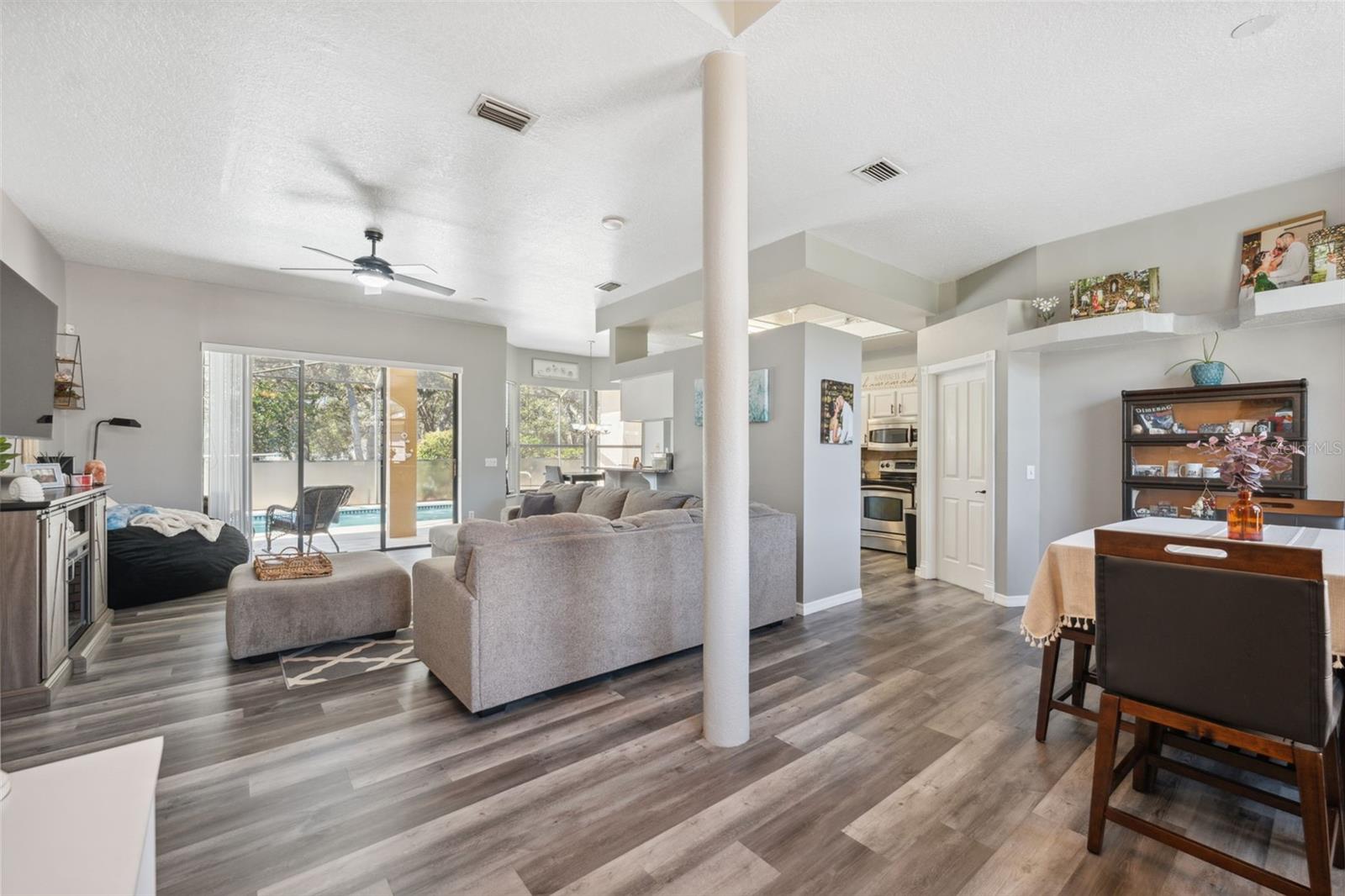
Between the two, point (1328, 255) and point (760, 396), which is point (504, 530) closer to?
point (760, 396)

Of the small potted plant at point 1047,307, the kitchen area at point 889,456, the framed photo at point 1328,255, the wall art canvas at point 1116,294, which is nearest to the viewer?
the framed photo at point 1328,255

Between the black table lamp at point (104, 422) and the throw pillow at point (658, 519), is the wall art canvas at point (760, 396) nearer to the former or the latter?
the throw pillow at point (658, 519)

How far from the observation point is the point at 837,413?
464 centimetres

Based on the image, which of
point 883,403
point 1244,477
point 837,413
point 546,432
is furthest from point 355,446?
point 1244,477

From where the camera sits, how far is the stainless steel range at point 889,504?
6660 millimetres

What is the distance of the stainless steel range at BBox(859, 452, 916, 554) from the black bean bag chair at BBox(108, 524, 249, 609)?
6.46 m

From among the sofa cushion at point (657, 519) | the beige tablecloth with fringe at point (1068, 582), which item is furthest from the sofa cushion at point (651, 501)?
the beige tablecloth with fringe at point (1068, 582)

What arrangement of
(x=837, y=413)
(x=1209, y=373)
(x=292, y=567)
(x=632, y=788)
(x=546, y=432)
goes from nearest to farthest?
(x=632, y=788), (x=292, y=567), (x=1209, y=373), (x=837, y=413), (x=546, y=432)

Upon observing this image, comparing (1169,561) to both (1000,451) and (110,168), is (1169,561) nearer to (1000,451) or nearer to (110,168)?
(1000,451)

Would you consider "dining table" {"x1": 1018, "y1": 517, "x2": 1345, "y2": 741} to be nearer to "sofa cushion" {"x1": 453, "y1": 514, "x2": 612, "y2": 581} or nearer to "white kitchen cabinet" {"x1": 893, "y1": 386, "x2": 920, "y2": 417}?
"sofa cushion" {"x1": 453, "y1": 514, "x2": 612, "y2": 581}

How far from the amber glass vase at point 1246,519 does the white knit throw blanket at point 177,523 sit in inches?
275

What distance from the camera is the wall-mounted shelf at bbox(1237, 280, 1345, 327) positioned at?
324 centimetres

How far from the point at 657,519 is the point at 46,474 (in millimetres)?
3926

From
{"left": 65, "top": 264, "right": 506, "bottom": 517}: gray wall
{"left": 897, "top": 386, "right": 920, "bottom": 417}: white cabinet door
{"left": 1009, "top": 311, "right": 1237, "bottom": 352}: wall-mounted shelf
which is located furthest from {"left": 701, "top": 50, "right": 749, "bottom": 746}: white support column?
{"left": 65, "top": 264, "right": 506, "bottom": 517}: gray wall
